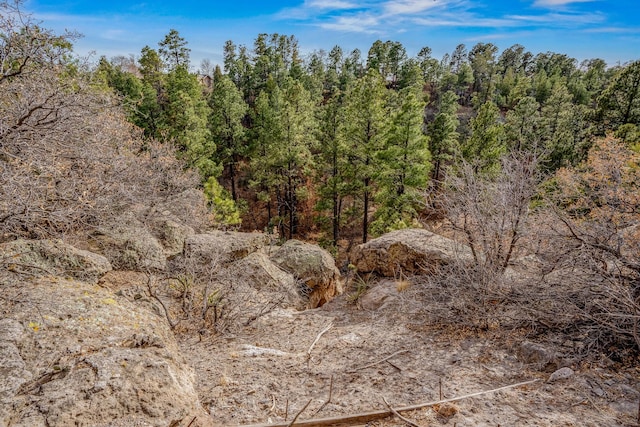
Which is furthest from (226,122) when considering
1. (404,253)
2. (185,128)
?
(404,253)

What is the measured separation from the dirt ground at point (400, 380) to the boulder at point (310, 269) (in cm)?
434

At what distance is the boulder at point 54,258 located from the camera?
5.90 meters

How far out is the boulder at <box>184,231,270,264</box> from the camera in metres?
9.77

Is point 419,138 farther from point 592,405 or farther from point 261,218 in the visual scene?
point 261,218

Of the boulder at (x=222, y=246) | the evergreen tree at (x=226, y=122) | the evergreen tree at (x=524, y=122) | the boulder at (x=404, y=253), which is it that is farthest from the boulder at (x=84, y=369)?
the evergreen tree at (x=524, y=122)

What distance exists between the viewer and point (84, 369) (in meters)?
3.03

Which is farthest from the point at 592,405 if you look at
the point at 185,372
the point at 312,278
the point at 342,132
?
the point at 342,132

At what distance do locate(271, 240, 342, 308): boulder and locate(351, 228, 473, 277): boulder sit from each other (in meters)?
1.15

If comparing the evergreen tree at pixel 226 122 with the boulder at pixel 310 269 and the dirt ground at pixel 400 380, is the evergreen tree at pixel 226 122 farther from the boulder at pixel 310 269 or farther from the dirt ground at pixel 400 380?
the dirt ground at pixel 400 380

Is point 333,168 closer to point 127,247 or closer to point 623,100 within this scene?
point 623,100

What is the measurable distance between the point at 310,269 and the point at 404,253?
10.4 feet

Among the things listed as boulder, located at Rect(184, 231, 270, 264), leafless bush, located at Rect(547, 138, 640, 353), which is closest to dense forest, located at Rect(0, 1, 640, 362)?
leafless bush, located at Rect(547, 138, 640, 353)

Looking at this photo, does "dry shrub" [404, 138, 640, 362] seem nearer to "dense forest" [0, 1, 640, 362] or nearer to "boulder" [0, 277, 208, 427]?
"dense forest" [0, 1, 640, 362]

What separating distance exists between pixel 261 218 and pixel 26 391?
97.4 ft
